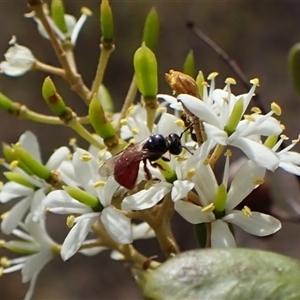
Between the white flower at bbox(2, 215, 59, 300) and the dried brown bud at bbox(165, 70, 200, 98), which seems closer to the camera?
the dried brown bud at bbox(165, 70, 200, 98)

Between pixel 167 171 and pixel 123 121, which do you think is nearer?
pixel 167 171

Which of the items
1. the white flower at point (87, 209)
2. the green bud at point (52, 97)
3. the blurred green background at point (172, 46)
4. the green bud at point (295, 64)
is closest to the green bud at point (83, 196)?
the white flower at point (87, 209)

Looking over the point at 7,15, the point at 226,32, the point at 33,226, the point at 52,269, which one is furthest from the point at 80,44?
the point at 33,226

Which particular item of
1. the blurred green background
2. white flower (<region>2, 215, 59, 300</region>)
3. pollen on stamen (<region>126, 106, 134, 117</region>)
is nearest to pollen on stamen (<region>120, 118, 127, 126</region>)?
pollen on stamen (<region>126, 106, 134, 117</region>)

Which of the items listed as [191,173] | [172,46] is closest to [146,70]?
[191,173]

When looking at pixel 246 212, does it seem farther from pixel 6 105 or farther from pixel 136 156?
pixel 6 105

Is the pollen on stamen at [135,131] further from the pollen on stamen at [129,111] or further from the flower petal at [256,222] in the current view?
the flower petal at [256,222]

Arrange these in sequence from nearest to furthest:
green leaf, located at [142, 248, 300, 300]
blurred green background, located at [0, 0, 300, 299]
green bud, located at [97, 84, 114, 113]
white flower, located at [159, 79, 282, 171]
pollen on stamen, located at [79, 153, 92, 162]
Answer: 1. green leaf, located at [142, 248, 300, 300]
2. white flower, located at [159, 79, 282, 171]
3. pollen on stamen, located at [79, 153, 92, 162]
4. green bud, located at [97, 84, 114, 113]
5. blurred green background, located at [0, 0, 300, 299]

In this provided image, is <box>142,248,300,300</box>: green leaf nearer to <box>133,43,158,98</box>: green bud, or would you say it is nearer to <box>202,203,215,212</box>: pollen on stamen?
<box>202,203,215,212</box>: pollen on stamen
